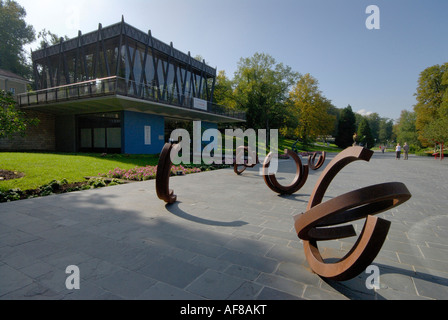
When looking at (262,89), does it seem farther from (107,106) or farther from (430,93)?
(430,93)

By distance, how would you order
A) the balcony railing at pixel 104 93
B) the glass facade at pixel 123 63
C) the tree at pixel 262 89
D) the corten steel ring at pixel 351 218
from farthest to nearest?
the tree at pixel 262 89
the glass facade at pixel 123 63
the balcony railing at pixel 104 93
the corten steel ring at pixel 351 218

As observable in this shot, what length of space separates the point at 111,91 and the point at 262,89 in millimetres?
25193

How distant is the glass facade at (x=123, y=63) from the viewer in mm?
20062

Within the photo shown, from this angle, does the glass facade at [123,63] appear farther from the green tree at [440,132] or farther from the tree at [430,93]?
the tree at [430,93]

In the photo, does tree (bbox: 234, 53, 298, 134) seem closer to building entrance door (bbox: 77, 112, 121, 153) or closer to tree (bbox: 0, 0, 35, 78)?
building entrance door (bbox: 77, 112, 121, 153)

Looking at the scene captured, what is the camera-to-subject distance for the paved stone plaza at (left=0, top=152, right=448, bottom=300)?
96.3 inches

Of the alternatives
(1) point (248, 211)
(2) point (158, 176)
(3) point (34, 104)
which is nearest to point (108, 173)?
(2) point (158, 176)

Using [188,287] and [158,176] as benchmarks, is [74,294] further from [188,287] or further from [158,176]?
[158,176]

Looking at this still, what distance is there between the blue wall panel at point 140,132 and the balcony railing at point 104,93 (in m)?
2.92

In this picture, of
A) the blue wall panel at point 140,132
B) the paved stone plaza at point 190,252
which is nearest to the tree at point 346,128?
the blue wall panel at point 140,132

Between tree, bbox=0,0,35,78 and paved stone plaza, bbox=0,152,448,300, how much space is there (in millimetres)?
53385

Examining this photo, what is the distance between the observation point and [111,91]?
16906mm

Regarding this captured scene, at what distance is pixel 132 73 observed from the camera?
2092cm

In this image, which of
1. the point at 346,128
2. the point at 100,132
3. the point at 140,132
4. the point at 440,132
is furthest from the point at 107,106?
the point at 346,128
